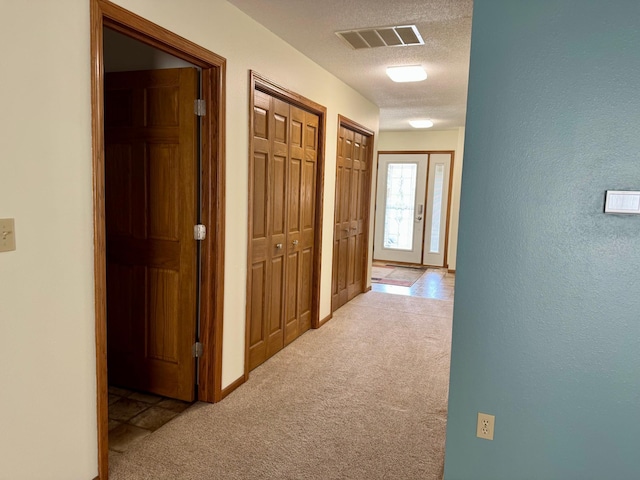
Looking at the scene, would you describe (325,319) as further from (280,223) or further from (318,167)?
(318,167)

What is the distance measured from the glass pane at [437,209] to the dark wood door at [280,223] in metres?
4.55

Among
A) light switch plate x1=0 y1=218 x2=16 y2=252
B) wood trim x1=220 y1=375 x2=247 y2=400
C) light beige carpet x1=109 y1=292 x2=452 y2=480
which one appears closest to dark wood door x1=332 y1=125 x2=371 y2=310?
light beige carpet x1=109 y1=292 x2=452 y2=480

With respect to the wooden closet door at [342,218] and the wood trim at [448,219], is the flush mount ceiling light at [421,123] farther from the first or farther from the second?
the wooden closet door at [342,218]

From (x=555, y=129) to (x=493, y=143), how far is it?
0.24 metres

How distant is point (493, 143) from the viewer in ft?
6.17

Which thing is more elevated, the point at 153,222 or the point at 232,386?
the point at 153,222

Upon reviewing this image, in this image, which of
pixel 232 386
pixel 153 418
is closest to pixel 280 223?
pixel 232 386

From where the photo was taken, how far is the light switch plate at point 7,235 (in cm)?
150

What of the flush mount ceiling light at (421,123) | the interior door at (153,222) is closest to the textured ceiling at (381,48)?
the interior door at (153,222)

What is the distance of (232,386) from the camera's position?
2.95 metres

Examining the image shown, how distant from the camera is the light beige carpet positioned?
85.6 inches

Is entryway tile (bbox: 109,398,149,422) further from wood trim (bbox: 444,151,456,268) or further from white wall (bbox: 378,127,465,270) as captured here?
wood trim (bbox: 444,151,456,268)

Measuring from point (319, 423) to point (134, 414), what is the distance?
44.0 inches

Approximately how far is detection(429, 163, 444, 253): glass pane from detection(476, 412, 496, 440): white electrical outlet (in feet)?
21.2
